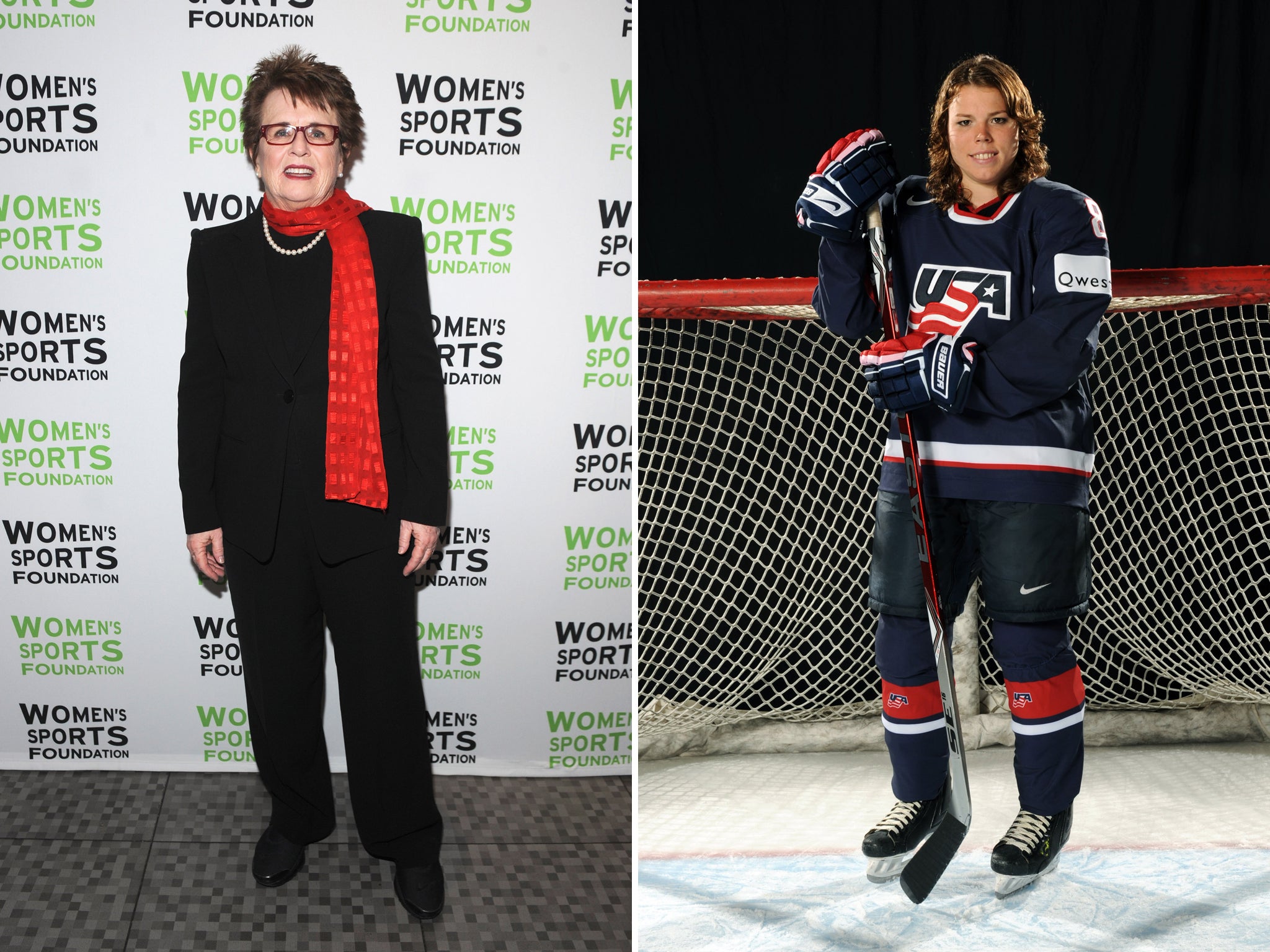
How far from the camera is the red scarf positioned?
7.23 ft

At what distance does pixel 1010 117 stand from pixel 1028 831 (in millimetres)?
1023

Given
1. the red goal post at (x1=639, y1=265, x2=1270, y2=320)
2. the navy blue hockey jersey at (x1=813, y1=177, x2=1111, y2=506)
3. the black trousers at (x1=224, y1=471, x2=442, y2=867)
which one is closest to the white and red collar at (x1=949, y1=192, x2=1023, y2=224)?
the navy blue hockey jersey at (x1=813, y1=177, x2=1111, y2=506)

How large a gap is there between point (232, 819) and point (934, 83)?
2196 millimetres

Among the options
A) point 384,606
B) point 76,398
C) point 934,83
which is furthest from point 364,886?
point 934,83

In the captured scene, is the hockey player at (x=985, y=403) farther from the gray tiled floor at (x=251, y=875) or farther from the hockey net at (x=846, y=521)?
the gray tiled floor at (x=251, y=875)

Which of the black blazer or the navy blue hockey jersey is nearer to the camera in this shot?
the navy blue hockey jersey

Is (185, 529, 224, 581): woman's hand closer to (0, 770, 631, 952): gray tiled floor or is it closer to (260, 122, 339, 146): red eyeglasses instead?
(0, 770, 631, 952): gray tiled floor

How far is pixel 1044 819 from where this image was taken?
65.4 inches

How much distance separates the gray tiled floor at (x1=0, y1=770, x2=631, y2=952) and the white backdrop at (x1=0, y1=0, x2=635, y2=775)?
0.15m

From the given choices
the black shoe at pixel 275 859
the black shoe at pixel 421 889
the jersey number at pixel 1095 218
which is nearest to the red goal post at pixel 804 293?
the jersey number at pixel 1095 218

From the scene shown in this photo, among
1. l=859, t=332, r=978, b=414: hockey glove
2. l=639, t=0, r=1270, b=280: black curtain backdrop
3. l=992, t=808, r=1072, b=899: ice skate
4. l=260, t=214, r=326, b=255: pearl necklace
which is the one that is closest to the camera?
l=859, t=332, r=978, b=414: hockey glove

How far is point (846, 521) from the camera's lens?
252 centimetres

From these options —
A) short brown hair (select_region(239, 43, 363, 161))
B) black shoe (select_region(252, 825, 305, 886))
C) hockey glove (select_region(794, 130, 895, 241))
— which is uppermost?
short brown hair (select_region(239, 43, 363, 161))

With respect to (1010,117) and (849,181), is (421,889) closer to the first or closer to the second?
(849,181)
